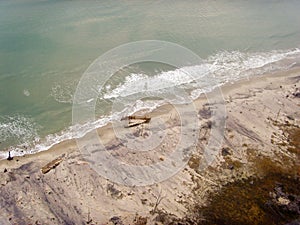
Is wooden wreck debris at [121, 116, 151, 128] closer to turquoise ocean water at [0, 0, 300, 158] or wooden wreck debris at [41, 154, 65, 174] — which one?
turquoise ocean water at [0, 0, 300, 158]

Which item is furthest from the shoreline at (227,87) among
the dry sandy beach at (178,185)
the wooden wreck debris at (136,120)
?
the wooden wreck debris at (136,120)

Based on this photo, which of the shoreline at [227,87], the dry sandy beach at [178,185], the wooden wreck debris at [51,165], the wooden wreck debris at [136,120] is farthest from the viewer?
the wooden wreck debris at [136,120]

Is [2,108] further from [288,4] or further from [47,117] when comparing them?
[288,4]

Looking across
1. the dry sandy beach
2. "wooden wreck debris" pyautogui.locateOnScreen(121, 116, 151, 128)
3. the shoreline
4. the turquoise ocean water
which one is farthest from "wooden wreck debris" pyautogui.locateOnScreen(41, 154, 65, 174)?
"wooden wreck debris" pyautogui.locateOnScreen(121, 116, 151, 128)

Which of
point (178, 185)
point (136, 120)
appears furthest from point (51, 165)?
point (178, 185)

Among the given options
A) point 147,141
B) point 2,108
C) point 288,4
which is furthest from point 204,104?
point 288,4

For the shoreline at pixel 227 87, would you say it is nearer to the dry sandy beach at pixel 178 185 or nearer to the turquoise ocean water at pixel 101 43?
the dry sandy beach at pixel 178 185
